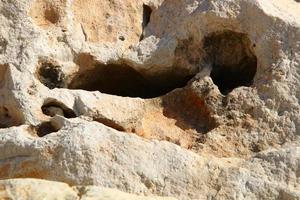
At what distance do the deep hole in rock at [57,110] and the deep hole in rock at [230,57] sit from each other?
93 centimetres

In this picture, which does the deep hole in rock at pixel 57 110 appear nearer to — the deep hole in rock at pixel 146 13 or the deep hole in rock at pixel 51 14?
the deep hole in rock at pixel 51 14

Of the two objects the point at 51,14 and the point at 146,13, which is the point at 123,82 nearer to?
the point at 146,13

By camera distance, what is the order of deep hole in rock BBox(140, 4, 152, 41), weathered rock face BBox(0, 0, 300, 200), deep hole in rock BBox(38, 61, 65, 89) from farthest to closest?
1. deep hole in rock BBox(140, 4, 152, 41)
2. deep hole in rock BBox(38, 61, 65, 89)
3. weathered rock face BBox(0, 0, 300, 200)

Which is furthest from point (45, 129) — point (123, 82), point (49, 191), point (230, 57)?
point (230, 57)

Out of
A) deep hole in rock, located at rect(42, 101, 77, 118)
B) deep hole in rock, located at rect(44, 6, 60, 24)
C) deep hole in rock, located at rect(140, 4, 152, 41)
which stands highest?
deep hole in rock, located at rect(140, 4, 152, 41)

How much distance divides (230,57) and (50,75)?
109cm

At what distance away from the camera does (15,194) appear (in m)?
4.20

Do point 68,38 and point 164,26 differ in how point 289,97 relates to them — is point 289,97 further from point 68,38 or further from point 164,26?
point 68,38

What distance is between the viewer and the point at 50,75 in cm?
535

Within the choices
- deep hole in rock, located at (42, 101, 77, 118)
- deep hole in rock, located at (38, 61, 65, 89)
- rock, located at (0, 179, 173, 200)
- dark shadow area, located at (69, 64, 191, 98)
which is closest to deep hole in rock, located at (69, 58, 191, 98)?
dark shadow area, located at (69, 64, 191, 98)

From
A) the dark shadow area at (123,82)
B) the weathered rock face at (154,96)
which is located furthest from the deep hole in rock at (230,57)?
the dark shadow area at (123,82)

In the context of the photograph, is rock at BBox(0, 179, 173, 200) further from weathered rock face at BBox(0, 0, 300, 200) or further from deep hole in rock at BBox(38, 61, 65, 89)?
deep hole in rock at BBox(38, 61, 65, 89)

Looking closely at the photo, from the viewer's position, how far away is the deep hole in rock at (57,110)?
16.6 feet

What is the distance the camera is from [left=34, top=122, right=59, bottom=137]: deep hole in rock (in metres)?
4.86
